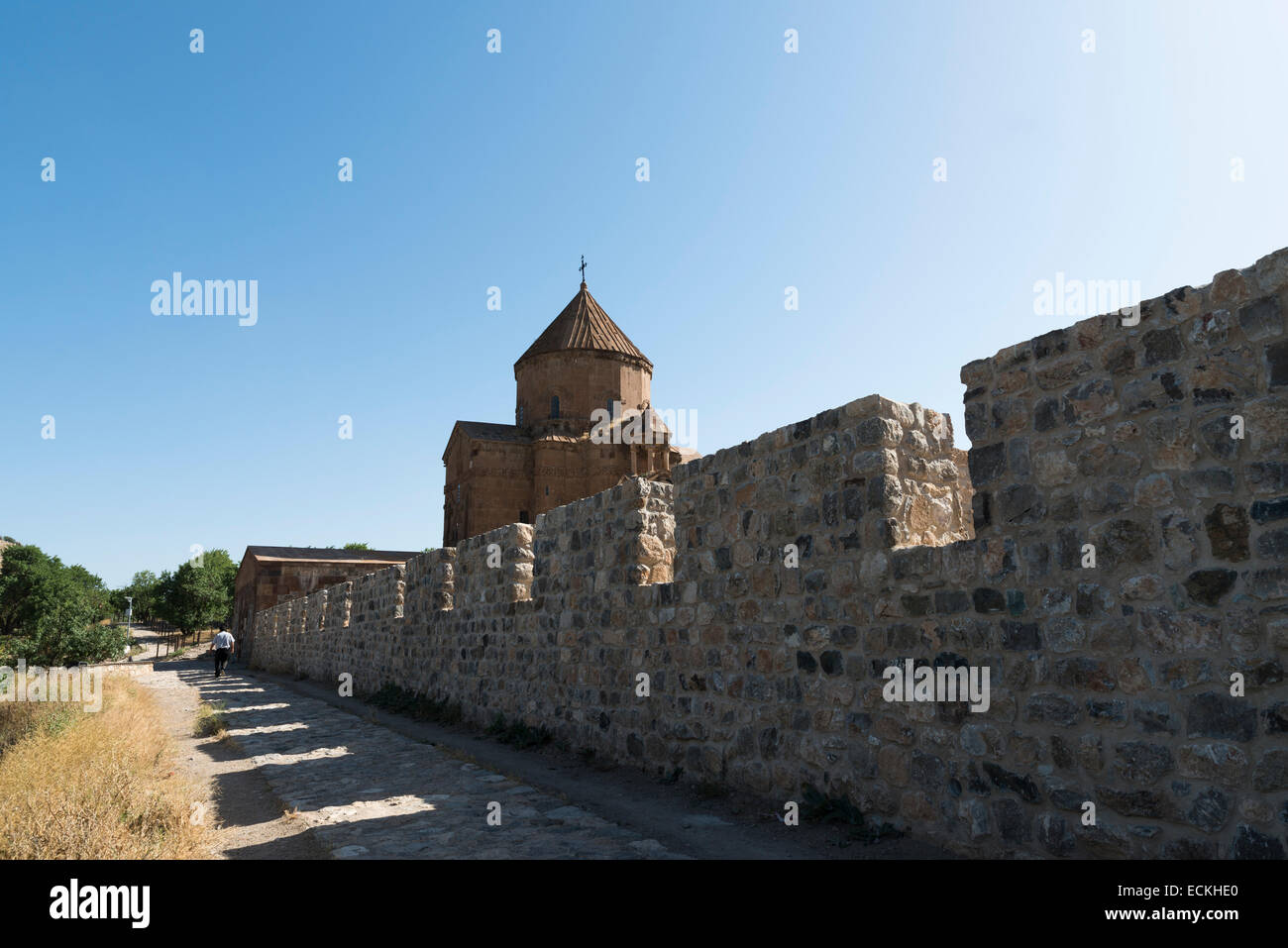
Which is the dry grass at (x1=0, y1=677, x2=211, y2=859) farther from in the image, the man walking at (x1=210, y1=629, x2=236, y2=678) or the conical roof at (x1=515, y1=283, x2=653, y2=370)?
the conical roof at (x1=515, y1=283, x2=653, y2=370)

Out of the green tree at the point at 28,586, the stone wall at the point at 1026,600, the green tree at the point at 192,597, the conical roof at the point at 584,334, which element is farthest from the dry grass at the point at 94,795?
the green tree at the point at 192,597

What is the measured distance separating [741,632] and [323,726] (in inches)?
319

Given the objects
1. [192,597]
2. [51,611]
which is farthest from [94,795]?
[192,597]

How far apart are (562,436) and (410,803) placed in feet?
111

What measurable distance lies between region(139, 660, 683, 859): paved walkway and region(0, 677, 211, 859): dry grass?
88 cm

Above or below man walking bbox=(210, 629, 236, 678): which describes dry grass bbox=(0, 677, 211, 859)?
above

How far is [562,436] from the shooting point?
39.6m

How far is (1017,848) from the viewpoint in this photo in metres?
3.98

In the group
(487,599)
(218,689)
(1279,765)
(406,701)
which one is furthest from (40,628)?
(1279,765)

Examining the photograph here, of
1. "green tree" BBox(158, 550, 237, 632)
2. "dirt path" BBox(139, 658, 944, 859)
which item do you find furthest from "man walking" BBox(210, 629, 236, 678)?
"green tree" BBox(158, 550, 237, 632)

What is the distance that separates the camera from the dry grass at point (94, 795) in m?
4.46

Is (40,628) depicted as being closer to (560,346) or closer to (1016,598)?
(1016,598)

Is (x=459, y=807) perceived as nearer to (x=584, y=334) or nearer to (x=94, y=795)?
(x=94, y=795)

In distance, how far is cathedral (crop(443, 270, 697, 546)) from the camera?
128 feet
